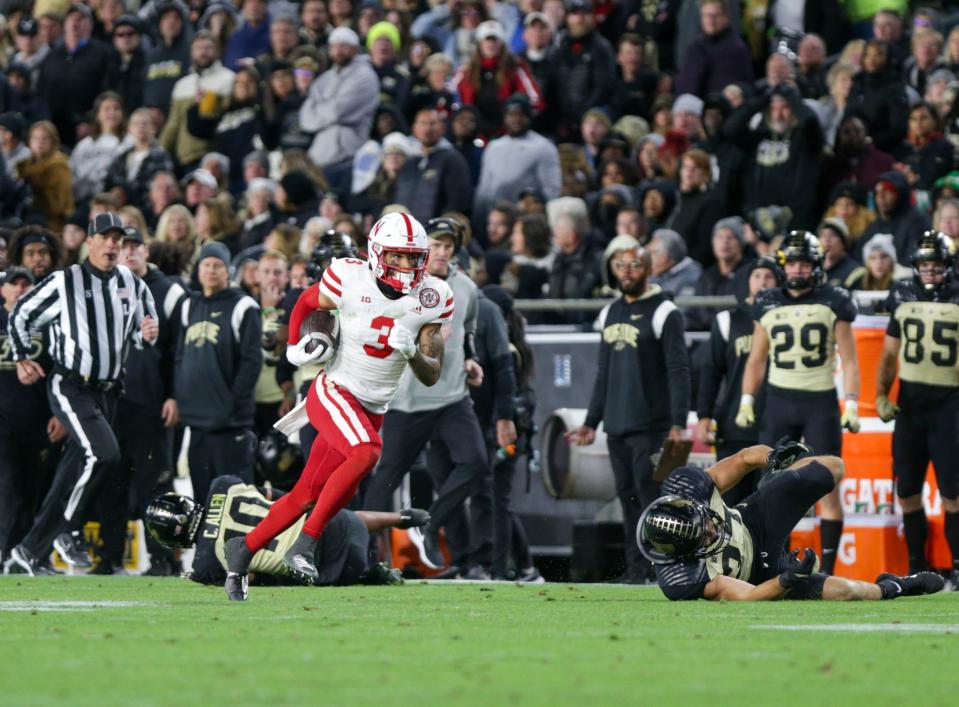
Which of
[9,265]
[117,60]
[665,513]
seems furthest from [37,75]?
[665,513]

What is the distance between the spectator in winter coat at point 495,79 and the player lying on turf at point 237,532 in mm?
7521

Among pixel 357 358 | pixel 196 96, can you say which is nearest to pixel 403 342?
pixel 357 358

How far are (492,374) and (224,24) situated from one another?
8636mm

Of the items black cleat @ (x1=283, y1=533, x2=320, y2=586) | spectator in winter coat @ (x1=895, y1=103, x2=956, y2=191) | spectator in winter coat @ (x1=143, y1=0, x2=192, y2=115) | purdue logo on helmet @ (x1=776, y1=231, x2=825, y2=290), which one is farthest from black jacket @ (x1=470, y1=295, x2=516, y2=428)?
spectator in winter coat @ (x1=143, y1=0, x2=192, y2=115)

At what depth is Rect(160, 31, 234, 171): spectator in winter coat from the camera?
1903 cm

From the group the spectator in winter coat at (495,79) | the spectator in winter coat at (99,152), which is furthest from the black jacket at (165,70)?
the spectator in winter coat at (495,79)

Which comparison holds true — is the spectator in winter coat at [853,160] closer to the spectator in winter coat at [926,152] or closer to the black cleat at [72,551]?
the spectator in winter coat at [926,152]

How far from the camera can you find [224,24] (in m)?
20.1

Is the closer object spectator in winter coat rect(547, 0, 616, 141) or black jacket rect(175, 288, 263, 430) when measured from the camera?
black jacket rect(175, 288, 263, 430)

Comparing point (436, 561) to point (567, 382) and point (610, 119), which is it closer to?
point (567, 382)

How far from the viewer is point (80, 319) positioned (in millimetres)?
12180

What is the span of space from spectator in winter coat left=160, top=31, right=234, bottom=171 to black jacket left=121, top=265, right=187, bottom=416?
19.2 feet

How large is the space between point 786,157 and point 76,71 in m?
8.30

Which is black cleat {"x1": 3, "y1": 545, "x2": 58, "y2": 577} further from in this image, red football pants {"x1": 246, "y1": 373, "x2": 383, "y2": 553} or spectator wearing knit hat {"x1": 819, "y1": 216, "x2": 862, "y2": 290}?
spectator wearing knit hat {"x1": 819, "y1": 216, "x2": 862, "y2": 290}
